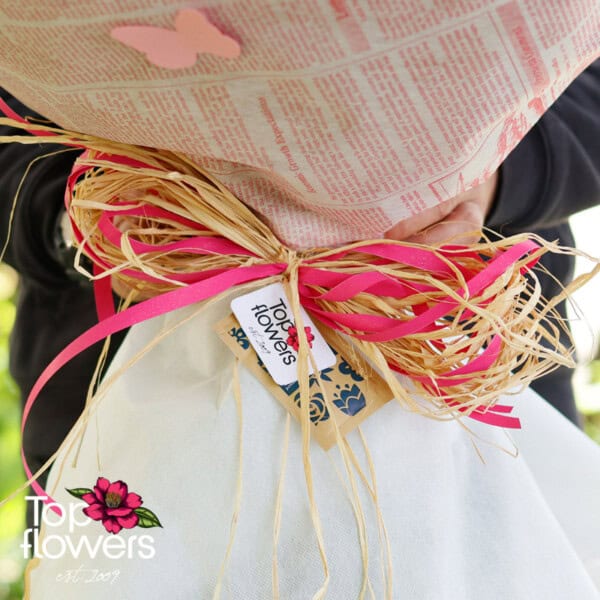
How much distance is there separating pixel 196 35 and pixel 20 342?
0.46 metres

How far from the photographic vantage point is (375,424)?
0.40 meters

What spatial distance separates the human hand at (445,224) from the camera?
1.37 feet

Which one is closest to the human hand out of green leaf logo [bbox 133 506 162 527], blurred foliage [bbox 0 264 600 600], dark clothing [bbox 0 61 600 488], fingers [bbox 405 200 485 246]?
fingers [bbox 405 200 485 246]

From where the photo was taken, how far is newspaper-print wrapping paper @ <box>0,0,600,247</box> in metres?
0.28

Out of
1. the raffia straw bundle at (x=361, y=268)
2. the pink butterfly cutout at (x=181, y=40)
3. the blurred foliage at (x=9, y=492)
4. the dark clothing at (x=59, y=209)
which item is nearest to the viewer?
the pink butterfly cutout at (x=181, y=40)

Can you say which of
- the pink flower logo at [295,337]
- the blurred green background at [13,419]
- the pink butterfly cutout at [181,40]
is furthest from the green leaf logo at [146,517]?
the blurred green background at [13,419]

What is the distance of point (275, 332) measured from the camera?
1.30ft

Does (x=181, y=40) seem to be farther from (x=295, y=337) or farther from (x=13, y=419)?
(x=13, y=419)

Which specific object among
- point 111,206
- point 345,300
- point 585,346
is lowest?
point 585,346

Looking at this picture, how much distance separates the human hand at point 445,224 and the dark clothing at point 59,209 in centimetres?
10

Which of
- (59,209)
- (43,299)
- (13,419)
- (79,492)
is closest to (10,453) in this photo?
(13,419)

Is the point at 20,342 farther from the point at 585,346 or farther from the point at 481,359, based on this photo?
the point at 585,346

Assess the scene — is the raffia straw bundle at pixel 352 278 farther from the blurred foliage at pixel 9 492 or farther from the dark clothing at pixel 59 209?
the blurred foliage at pixel 9 492

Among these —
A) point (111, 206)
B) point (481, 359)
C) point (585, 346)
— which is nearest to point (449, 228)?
point (481, 359)
